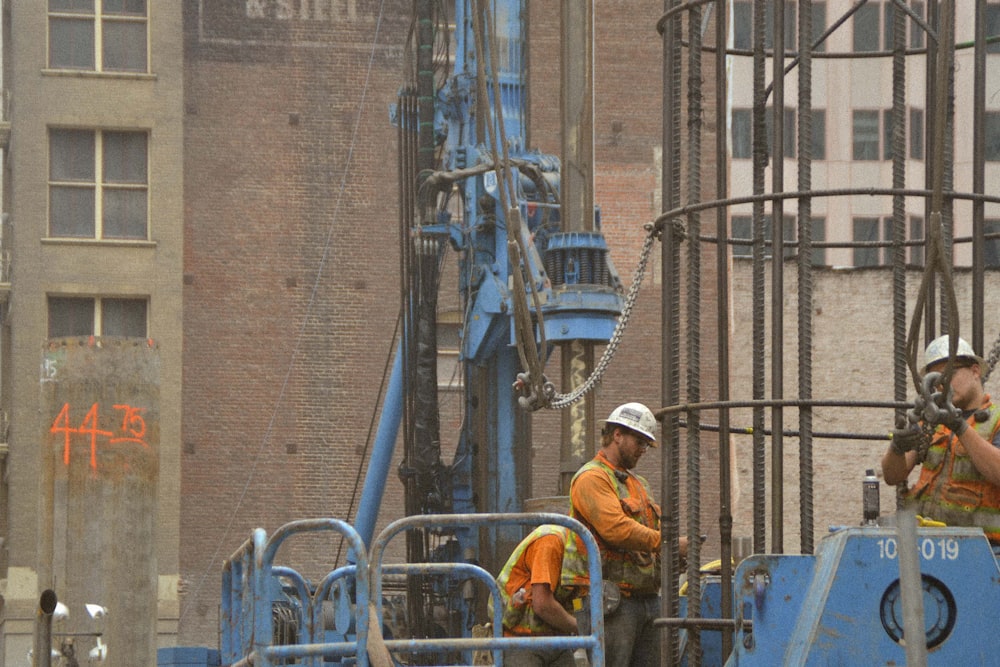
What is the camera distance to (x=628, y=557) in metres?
9.29

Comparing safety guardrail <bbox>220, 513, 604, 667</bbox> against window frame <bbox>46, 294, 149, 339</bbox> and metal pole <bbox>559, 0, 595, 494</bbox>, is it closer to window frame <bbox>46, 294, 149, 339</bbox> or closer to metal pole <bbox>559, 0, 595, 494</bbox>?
metal pole <bbox>559, 0, 595, 494</bbox>

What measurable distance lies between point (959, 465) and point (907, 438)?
81cm

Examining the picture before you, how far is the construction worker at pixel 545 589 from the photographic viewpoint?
Result: 919 cm

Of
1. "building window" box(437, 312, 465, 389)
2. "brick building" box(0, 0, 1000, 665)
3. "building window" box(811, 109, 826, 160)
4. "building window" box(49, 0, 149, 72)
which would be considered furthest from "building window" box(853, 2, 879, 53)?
"building window" box(49, 0, 149, 72)

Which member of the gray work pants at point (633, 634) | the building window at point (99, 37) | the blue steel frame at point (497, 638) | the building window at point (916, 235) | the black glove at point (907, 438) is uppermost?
the building window at point (99, 37)

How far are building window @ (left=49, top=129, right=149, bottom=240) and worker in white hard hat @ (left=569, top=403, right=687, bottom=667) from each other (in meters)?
30.4

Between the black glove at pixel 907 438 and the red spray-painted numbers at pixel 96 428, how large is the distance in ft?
31.9

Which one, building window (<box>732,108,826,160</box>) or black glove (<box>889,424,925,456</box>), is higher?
building window (<box>732,108,826,160</box>)

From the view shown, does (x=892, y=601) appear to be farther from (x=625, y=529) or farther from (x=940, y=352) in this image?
(x=625, y=529)

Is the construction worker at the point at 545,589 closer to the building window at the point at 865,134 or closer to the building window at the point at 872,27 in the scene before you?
the building window at the point at 865,134

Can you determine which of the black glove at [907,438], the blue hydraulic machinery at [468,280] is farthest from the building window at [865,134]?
the black glove at [907,438]

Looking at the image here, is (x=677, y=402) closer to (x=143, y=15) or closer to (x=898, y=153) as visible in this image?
(x=898, y=153)

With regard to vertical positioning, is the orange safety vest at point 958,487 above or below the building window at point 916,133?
below

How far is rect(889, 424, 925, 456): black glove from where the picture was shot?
7484 mm
